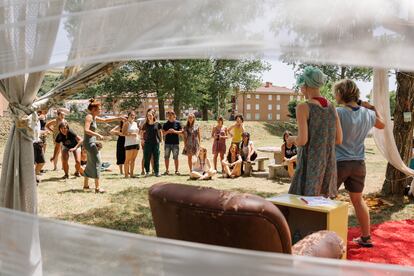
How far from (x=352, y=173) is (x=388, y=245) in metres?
0.99

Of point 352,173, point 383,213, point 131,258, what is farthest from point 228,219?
point 383,213

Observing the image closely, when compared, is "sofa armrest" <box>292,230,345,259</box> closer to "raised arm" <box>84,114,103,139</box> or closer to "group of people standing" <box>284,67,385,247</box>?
"group of people standing" <box>284,67,385,247</box>

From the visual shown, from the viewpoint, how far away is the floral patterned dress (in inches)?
118

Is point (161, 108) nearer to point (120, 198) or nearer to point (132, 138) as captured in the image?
point (132, 138)

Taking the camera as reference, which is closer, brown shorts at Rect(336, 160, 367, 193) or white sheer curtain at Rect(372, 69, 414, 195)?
brown shorts at Rect(336, 160, 367, 193)

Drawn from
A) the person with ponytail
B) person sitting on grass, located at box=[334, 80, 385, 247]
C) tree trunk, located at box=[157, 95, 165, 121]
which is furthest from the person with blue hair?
tree trunk, located at box=[157, 95, 165, 121]

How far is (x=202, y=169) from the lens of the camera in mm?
8398

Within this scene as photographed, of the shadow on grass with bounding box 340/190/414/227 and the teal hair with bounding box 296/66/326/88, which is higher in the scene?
the teal hair with bounding box 296/66/326/88

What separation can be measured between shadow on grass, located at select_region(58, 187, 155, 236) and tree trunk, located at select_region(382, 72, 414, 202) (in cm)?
371

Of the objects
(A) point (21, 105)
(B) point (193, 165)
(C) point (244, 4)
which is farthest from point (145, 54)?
(B) point (193, 165)

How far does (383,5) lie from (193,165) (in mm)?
7547

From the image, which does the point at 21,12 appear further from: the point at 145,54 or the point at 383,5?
the point at 383,5

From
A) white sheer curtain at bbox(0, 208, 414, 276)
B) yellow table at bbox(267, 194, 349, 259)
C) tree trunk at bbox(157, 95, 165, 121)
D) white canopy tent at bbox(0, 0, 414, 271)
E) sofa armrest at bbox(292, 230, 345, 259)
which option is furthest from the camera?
tree trunk at bbox(157, 95, 165, 121)

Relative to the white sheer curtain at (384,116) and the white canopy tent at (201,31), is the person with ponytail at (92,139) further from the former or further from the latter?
the white canopy tent at (201,31)
